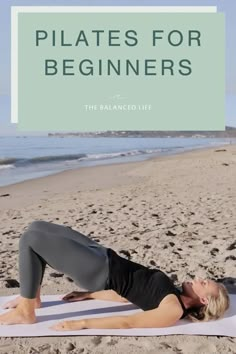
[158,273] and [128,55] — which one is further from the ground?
[128,55]

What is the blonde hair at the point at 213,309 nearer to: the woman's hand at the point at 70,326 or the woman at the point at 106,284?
the woman at the point at 106,284

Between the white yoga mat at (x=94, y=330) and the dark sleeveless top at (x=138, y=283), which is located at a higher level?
the dark sleeveless top at (x=138, y=283)

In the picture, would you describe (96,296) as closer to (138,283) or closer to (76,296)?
(76,296)

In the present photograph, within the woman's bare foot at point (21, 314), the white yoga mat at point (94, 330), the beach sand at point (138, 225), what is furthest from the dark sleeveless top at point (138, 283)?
the woman's bare foot at point (21, 314)

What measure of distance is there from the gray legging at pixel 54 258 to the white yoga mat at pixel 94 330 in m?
0.23

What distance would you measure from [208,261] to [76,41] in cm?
581

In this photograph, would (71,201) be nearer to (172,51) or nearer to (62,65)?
(62,65)

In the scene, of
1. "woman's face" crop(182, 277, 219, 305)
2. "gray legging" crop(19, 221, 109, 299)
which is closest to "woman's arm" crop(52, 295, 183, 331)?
"woman's face" crop(182, 277, 219, 305)

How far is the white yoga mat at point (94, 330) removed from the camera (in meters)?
3.38

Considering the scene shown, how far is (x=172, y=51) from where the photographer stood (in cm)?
1023

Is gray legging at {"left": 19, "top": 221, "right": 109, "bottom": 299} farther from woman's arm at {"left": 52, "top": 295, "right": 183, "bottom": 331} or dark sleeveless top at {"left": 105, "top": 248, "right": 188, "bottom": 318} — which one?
woman's arm at {"left": 52, "top": 295, "right": 183, "bottom": 331}

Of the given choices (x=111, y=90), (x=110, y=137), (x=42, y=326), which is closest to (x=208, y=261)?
(x=42, y=326)

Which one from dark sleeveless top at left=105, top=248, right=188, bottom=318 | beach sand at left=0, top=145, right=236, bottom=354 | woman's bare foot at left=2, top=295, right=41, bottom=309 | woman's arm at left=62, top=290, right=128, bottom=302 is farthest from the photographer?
woman's arm at left=62, top=290, right=128, bottom=302

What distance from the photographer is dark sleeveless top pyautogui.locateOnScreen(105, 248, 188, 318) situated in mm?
3434
